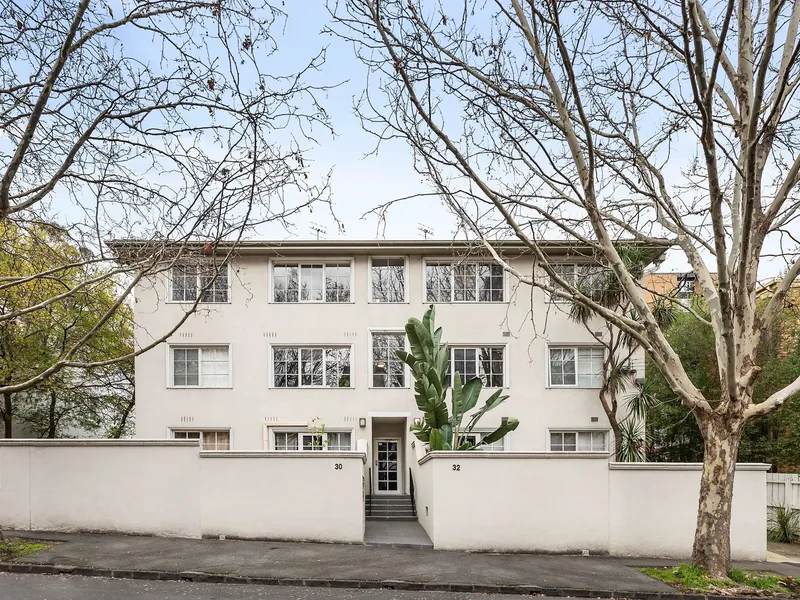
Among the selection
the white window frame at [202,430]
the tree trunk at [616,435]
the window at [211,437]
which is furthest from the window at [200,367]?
the tree trunk at [616,435]

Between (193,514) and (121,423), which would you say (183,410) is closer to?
(193,514)

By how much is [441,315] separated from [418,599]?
1149 centimetres

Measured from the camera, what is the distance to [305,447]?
20359 mm

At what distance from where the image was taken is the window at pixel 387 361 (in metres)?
20.6

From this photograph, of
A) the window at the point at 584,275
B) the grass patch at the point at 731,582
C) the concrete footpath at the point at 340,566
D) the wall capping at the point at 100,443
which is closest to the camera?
the grass patch at the point at 731,582

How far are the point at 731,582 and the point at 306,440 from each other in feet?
40.8

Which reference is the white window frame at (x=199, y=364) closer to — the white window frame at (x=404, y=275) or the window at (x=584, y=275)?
the white window frame at (x=404, y=275)

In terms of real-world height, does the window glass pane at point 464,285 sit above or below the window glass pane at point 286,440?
above

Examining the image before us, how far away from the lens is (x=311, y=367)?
20.7m

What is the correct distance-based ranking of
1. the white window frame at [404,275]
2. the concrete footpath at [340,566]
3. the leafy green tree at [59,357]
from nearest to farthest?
the concrete footpath at [340,566] < the leafy green tree at [59,357] < the white window frame at [404,275]

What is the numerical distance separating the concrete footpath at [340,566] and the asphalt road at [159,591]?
0.29 metres

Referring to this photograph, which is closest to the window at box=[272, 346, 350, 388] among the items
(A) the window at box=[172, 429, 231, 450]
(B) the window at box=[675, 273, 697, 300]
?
(A) the window at box=[172, 429, 231, 450]

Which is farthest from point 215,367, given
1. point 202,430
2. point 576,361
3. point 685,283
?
point 685,283

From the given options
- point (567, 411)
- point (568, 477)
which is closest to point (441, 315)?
point (567, 411)
